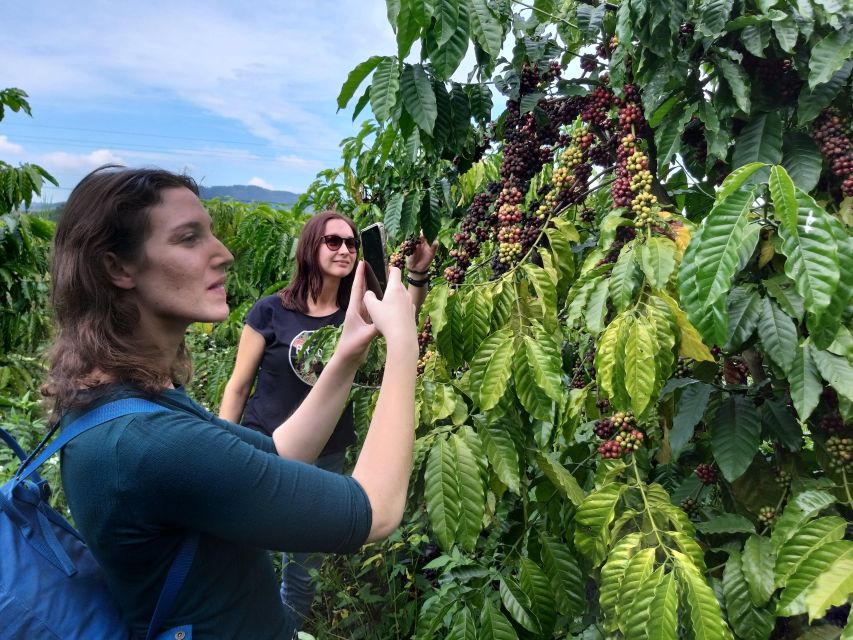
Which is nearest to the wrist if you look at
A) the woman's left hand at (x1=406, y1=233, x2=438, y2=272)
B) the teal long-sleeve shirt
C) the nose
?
the teal long-sleeve shirt

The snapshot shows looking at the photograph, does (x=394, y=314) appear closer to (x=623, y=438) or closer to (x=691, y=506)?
(x=623, y=438)

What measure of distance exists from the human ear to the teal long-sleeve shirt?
0.57ft

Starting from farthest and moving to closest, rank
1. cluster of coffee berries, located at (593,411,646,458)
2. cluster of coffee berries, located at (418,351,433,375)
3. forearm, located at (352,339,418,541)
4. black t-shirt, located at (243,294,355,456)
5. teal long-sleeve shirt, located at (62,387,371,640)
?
black t-shirt, located at (243,294,355,456), cluster of coffee berries, located at (418,351,433,375), cluster of coffee berries, located at (593,411,646,458), forearm, located at (352,339,418,541), teal long-sleeve shirt, located at (62,387,371,640)

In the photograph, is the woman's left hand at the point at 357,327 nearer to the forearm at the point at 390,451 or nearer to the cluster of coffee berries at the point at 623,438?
the forearm at the point at 390,451

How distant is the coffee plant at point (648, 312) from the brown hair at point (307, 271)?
3.67 feet

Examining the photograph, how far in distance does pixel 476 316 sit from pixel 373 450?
0.38 m

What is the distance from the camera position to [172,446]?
2.93ft

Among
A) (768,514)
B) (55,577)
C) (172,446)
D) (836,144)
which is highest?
(836,144)

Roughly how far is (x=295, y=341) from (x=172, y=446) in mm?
1602

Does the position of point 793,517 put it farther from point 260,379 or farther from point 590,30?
point 260,379

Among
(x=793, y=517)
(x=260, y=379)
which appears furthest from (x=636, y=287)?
(x=260, y=379)

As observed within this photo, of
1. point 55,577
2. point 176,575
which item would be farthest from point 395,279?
point 55,577

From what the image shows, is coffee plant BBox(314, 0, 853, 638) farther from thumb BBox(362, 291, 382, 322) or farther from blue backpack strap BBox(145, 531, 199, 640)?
blue backpack strap BBox(145, 531, 199, 640)

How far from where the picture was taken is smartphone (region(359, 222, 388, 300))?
1296mm
